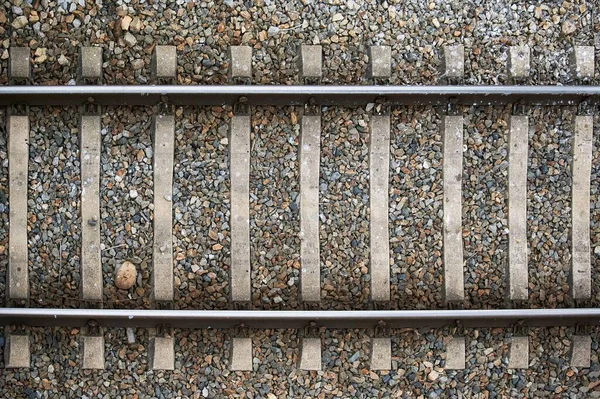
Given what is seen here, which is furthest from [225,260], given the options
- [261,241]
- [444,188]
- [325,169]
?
[444,188]

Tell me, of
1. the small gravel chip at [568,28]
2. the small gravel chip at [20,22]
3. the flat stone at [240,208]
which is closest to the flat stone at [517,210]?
the small gravel chip at [568,28]

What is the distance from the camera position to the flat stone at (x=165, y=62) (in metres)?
5.27

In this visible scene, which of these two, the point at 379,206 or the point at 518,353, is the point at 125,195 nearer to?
the point at 379,206

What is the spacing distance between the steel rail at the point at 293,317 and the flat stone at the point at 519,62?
2109 mm

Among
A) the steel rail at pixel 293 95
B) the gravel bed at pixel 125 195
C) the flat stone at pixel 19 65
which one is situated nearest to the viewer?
the steel rail at pixel 293 95

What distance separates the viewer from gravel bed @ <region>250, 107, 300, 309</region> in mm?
5395

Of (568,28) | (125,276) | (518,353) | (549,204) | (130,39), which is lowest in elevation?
Result: (518,353)

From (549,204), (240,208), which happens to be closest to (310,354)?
(240,208)

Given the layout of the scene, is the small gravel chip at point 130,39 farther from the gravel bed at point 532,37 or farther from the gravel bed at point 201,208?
the gravel bed at point 532,37

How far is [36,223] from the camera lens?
17.6 feet

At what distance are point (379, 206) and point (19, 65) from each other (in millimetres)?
3418

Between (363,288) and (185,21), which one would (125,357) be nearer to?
(363,288)

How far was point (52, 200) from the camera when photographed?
5.36 m

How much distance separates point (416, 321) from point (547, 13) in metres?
3.07
